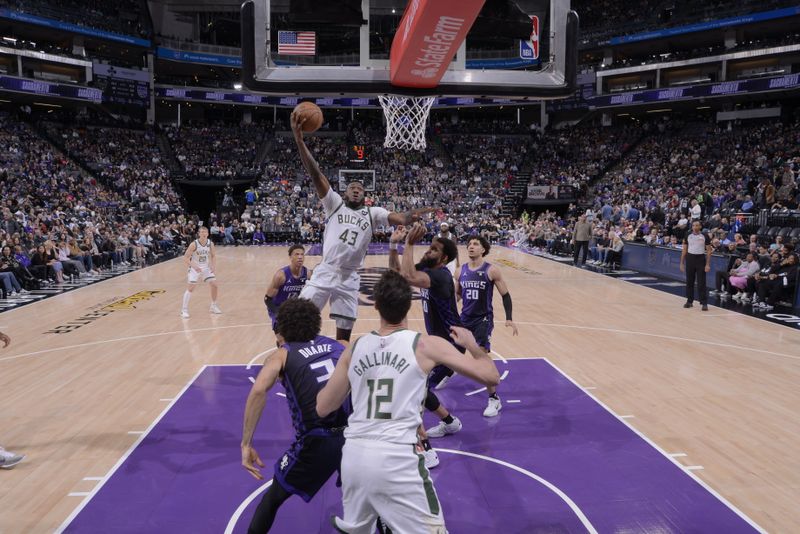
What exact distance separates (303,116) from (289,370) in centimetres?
211

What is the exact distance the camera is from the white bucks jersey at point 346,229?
18.0 feet

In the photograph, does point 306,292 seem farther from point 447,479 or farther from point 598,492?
point 598,492

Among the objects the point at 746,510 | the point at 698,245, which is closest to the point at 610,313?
the point at 698,245

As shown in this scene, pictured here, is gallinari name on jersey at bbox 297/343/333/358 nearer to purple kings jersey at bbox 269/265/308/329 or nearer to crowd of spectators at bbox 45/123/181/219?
purple kings jersey at bbox 269/265/308/329

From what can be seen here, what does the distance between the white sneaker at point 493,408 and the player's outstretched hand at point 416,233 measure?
87.6 inches

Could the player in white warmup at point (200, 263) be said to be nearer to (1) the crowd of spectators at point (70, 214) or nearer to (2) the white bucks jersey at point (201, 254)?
(2) the white bucks jersey at point (201, 254)

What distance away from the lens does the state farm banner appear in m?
5.45

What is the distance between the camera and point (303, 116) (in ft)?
14.9

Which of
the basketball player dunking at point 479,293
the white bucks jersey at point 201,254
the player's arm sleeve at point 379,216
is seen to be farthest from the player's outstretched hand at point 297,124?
the white bucks jersey at point 201,254

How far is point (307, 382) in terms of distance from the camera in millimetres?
3328

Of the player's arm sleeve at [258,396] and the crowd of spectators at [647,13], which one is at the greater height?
the crowd of spectators at [647,13]

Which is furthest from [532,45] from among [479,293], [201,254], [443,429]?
[201,254]

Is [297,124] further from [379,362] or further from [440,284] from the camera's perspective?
[379,362]

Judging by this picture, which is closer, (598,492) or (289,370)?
(289,370)
